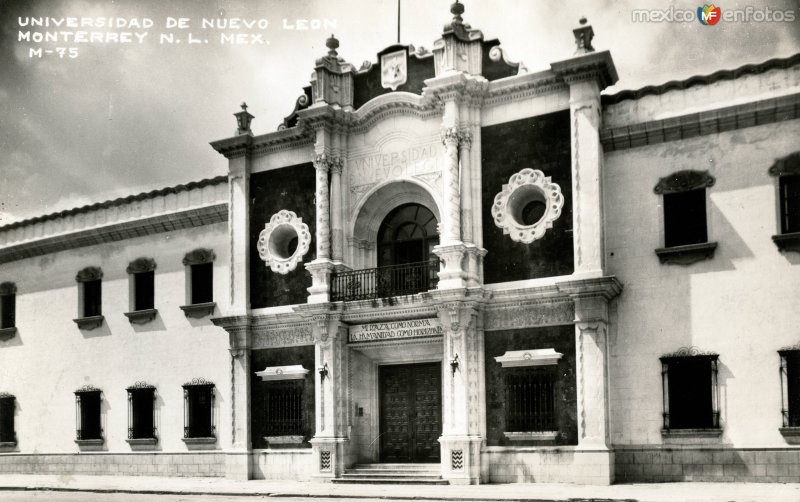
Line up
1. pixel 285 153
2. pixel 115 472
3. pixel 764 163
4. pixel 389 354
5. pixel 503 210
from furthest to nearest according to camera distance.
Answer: pixel 115 472 → pixel 285 153 → pixel 389 354 → pixel 503 210 → pixel 764 163

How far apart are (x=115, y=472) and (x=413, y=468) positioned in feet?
35.8

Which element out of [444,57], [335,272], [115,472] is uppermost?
[444,57]

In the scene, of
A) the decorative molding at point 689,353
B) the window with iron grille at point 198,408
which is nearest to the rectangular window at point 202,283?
the window with iron grille at point 198,408

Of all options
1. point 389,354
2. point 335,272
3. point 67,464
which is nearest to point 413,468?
point 389,354

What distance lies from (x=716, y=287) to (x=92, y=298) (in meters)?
20.3

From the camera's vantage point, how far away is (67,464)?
30.3 metres

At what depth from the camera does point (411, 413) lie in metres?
24.6

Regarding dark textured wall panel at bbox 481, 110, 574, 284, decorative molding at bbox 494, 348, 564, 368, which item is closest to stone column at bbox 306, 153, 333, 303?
dark textured wall panel at bbox 481, 110, 574, 284

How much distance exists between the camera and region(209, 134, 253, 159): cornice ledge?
27188 mm

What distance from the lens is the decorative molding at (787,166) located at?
2050cm

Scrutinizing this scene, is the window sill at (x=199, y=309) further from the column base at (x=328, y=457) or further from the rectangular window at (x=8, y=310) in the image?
the rectangular window at (x=8, y=310)

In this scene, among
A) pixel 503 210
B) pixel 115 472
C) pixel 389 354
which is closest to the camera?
pixel 503 210

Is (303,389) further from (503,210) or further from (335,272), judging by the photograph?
(503,210)

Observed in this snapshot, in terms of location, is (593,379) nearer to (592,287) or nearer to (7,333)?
(592,287)
